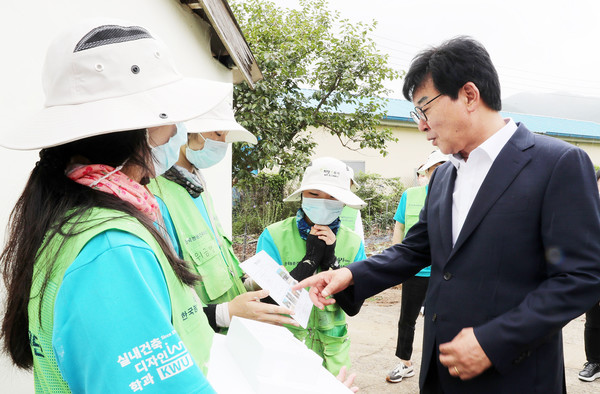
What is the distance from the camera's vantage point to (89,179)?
2.87ft

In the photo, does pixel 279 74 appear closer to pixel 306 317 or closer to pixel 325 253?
pixel 325 253

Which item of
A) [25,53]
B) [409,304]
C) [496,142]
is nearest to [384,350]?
[409,304]

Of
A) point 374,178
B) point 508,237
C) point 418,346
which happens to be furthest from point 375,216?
point 508,237

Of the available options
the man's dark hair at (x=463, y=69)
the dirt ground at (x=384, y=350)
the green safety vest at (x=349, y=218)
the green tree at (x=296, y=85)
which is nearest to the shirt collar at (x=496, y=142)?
the man's dark hair at (x=463, y=69)

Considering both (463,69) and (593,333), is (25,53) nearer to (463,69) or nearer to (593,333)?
(463,69)

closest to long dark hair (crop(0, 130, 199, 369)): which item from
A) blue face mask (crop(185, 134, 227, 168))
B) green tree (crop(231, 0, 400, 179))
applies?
blue face mask (crop(185, 134, 227, 168))

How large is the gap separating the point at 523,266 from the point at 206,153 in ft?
5.36

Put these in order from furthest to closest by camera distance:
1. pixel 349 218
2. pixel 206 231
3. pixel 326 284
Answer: pixel 349 218 < pixel 326 284 < pixel 206 231

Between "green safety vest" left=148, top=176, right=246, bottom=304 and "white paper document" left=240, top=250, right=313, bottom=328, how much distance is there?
0.53 ft

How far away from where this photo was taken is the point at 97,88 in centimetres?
91

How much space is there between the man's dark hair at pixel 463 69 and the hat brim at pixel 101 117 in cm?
122

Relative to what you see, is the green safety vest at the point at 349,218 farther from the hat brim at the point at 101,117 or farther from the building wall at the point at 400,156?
the building wall at the point at 400,156

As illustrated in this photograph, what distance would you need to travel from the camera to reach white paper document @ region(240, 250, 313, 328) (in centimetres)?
184

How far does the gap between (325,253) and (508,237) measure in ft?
3.56
